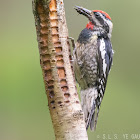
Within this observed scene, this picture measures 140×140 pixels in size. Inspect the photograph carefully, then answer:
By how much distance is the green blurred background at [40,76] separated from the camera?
6730 millimetres

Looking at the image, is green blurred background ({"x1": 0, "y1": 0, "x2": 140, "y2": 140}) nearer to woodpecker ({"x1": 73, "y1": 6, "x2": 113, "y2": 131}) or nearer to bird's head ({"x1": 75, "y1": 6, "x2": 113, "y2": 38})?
woodpecker ({"x1": 73, "y1": 6, "x2": 113, "y2": 131})

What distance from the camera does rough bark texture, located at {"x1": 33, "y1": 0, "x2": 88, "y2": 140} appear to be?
134 inches

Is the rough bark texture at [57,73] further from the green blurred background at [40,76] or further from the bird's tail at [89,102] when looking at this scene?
the green blurred background at [40,76]

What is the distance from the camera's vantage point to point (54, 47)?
3547 mm

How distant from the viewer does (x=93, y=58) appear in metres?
5.13

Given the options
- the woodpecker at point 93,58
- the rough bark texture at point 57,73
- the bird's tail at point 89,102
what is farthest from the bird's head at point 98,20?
the rough bark texture at point 57,73

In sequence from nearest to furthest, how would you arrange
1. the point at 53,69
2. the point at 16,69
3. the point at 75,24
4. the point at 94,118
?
the point at 53,69 → the point at 94,118 → the point at 16,69 → the point at 75,24

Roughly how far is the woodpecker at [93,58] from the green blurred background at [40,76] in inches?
62.3

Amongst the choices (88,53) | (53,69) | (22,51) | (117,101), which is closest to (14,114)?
(22,51)

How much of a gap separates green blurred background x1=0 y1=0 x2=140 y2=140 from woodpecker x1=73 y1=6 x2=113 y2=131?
1.58 metres

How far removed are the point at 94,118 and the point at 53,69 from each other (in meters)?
1.68

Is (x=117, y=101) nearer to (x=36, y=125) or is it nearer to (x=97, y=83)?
(x=36, y=125)

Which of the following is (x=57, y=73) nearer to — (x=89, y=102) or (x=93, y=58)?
(x=93, y=58)

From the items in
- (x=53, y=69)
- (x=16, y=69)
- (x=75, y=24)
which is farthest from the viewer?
(x=75, y=24)
